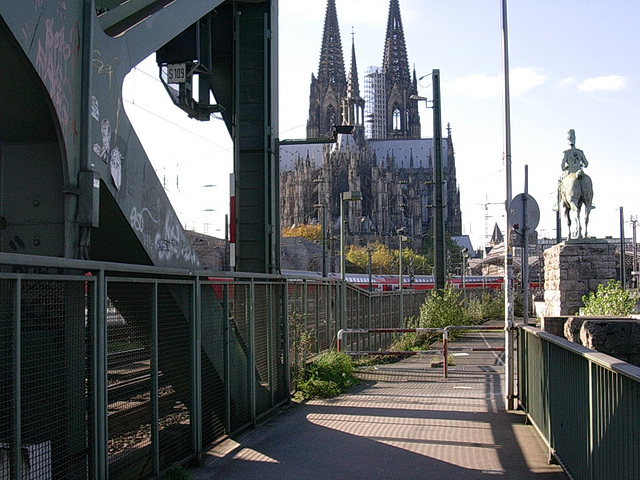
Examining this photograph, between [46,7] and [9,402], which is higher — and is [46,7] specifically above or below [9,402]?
above

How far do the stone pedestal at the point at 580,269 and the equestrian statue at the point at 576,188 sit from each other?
45 centimetres

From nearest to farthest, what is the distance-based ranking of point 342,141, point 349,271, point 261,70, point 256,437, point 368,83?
point 256,437 → point 261,70 → point 349,271 → point 342,141 → point 368,83

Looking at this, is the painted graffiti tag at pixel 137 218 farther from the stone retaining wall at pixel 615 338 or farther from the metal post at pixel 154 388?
the stone retaining wall at pixel 615 338

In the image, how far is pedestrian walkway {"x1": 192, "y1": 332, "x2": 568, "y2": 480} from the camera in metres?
6.88

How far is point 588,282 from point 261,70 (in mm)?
12063

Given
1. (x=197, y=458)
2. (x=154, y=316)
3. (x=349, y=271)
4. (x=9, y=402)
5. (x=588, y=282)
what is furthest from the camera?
(x=349, y=271)

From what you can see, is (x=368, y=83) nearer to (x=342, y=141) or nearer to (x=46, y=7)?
(x=342, y=141)

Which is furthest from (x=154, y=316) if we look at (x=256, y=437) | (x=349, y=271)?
(x=349, y=271)

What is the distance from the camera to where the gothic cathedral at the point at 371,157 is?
11856 centimetres

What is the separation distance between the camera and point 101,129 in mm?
6340

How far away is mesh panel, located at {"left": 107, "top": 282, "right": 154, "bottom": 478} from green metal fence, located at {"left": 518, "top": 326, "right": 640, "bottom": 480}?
3.28 m

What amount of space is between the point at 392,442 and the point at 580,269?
44.7 ft

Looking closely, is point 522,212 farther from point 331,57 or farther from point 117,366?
point 331,57

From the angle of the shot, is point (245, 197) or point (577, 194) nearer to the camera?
point (245, 197)
